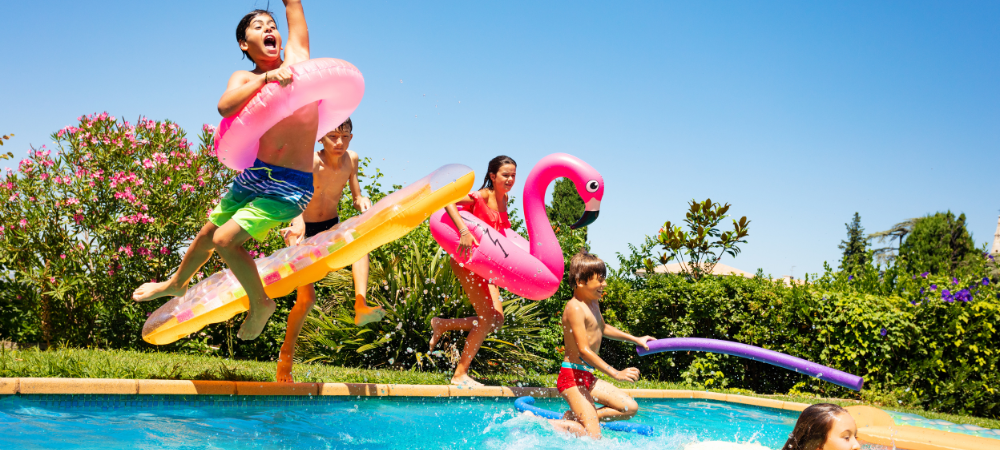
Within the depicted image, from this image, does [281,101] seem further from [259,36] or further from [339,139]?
[339,139]

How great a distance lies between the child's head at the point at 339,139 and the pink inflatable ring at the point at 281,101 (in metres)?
1.17

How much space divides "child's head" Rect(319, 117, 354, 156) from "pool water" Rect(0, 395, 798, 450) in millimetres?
1977

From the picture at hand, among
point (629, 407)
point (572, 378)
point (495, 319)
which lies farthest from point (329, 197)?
point (629, 407)

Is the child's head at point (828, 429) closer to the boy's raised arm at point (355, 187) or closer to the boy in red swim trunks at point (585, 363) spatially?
the boy in red swim trunks at point (585, 363)

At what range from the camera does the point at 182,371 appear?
5.20 meters

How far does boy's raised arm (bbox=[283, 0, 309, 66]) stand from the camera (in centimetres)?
389

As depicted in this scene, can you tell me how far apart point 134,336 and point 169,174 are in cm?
196

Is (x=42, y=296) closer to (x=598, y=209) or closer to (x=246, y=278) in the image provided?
(x=246, y=278)

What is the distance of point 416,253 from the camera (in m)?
8.01

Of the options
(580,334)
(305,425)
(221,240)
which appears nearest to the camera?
(221,240)

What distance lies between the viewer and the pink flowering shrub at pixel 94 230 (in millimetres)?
7520

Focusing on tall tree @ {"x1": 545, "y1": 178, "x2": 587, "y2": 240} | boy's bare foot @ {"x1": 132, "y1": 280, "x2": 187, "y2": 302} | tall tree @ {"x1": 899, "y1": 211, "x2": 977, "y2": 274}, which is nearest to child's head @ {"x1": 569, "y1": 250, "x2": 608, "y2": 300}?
boy's bare foot @ {"x1": 132, "y1": 280, "x2": 187, "y2": 302}

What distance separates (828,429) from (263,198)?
3006mm

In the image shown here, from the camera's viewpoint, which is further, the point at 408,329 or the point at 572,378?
the point at 408,329
